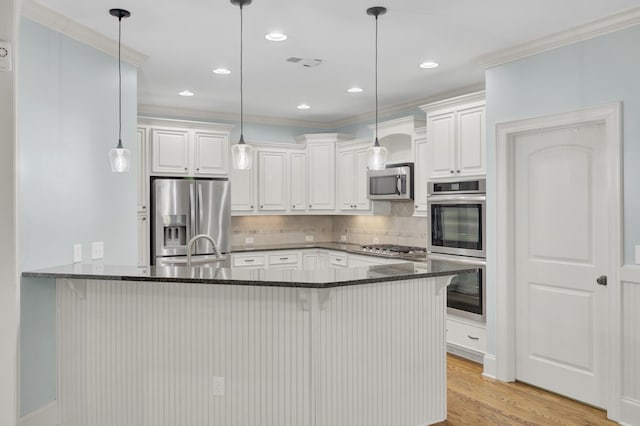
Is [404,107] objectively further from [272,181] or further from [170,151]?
[170,151]

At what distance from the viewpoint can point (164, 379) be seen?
3.04 metres

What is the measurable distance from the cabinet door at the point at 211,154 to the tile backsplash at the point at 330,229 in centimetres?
96

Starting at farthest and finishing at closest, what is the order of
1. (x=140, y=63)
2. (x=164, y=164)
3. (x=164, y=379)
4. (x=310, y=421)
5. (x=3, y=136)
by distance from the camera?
(x=164, y=164) → (x=140, y=63) → (x=164, y=379) → (x=310, y=421) → (x=3, y=136)

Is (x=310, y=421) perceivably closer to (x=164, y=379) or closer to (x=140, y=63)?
(x=164, y=379)

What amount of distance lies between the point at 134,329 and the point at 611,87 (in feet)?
11.6

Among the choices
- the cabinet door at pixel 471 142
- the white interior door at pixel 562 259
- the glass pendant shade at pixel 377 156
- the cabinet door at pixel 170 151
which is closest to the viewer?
the glass pendant shade at pixel 377 156

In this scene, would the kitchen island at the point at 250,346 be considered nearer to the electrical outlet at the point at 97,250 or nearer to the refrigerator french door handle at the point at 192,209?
the electrical outlet at the point at 97,250

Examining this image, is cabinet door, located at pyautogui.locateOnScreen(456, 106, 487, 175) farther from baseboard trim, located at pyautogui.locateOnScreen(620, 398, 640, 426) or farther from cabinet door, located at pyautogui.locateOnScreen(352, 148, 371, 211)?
baseboard trim, located at pyautogui.locateOnScreen(620, 398, 640, 426)

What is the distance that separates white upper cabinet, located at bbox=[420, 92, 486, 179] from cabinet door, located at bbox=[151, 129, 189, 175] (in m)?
2.78

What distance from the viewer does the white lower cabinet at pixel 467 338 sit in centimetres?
461

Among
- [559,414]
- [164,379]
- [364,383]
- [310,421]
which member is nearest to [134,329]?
[164,379]

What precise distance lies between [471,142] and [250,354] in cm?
291

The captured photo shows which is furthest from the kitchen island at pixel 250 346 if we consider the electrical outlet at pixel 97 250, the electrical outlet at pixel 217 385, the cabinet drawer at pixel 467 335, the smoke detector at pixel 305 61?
the smoke detector at pixel 305 61

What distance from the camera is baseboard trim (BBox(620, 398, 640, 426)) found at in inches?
129
